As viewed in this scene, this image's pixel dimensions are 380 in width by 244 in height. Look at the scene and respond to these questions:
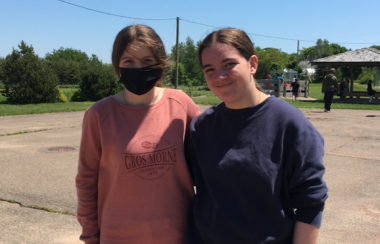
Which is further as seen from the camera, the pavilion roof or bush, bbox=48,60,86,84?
bush, bbox=48,60,86,84

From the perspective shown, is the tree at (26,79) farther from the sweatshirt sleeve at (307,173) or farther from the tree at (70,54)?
the tree at (70,54)


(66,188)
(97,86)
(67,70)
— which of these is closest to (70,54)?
(67,70)

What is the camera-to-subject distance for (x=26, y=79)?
78.8ft

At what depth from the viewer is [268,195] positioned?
60.2 inches

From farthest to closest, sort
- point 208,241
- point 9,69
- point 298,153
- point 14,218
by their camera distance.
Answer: point 9,69, point 14,218, point 208,241, point 298,153

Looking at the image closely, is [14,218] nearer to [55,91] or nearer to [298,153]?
[298,153]

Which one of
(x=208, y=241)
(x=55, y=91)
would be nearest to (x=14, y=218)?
(x=208, y=241)

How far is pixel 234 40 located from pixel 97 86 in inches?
1002

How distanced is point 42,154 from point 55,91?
60.5 feet

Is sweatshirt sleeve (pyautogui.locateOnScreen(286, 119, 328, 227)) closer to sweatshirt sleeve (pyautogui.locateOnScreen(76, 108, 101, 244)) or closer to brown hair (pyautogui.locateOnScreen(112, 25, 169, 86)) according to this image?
brown hair (pyautogui.locateOnScreen(112, 25, 169, 86))

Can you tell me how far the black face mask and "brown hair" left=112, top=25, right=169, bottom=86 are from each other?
0.05m

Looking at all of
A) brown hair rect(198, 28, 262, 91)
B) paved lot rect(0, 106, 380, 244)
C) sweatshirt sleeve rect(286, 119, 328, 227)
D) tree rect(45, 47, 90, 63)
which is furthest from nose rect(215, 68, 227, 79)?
tree rect(45, 47, 90, 63)

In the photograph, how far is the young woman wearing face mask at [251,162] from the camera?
1.50 meters

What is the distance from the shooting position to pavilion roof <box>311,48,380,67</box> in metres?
25.4
